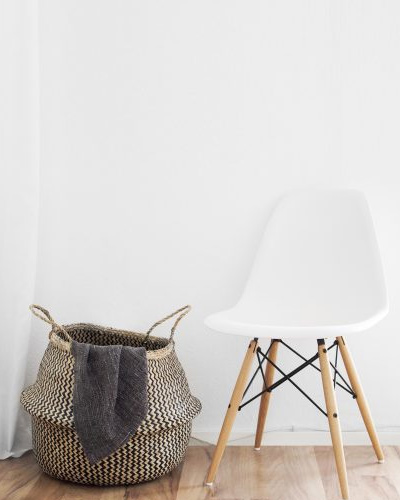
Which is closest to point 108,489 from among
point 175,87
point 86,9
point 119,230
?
point 119,230

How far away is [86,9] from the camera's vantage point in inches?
92.8

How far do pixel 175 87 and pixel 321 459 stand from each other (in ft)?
4.38

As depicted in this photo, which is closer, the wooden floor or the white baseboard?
the wooden floor

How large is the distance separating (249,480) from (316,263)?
2.36 ft

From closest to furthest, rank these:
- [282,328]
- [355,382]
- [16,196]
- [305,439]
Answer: [282,328]
[355,382]
[16,196]
[305,439]

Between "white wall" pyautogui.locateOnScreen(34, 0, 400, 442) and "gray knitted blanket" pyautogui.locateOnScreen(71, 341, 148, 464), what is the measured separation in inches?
17.6

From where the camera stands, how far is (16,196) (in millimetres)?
2199

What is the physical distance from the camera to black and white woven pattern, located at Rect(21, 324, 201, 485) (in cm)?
195

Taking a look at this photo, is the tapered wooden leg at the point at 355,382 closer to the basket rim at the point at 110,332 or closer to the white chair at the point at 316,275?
the white chair at the point at 316,275

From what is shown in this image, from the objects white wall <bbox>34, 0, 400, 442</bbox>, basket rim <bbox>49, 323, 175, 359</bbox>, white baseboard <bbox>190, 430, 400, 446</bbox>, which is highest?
white wall <bbox>34, 0, 400, 442</bbox>

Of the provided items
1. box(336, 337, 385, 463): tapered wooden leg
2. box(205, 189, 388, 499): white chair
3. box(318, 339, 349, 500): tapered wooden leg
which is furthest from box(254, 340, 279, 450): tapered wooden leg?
box(318, 339, 349, 500): tapered wooden leg

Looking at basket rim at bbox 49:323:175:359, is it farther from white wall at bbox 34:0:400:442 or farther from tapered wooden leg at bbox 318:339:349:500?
tapered wooden leg at bbox 318:339:349:500

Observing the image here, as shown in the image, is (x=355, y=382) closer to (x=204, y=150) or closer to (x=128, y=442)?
(x=128, y=442)

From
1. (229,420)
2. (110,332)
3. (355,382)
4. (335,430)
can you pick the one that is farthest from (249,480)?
(110,332)
